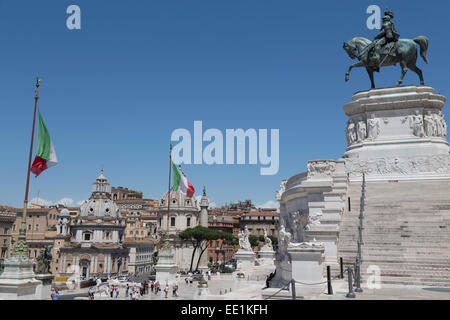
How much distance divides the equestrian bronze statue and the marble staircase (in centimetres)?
1087

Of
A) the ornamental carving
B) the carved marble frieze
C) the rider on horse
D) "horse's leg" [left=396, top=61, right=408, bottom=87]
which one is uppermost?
the rider on horse

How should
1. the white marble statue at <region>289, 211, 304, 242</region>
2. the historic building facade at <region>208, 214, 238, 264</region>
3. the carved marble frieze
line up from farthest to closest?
the historic building facade at <region>208, 214, 238, 264</region> < the carved marble frieze < the white marble statue at <region>289, 211, 304, 242</region>

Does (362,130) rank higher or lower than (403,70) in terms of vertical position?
lower

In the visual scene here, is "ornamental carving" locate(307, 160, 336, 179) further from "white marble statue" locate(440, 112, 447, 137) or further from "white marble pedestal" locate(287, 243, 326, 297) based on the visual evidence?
"white marble statue" locate(440, 112, 447, 137)

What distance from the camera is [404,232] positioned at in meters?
19.5

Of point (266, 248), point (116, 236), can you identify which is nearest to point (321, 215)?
point (266, 248)

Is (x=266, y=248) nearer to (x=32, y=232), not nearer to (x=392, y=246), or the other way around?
(x=392, y=246)

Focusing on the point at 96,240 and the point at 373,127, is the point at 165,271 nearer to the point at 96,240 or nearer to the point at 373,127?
the point at 373,127

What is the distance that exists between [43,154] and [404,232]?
16825 millimetres

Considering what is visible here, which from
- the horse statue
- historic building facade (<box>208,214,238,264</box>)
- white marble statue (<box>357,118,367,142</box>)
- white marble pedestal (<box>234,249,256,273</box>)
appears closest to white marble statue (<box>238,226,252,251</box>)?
white marble pedestal (<box>234,249,256,273</box>)

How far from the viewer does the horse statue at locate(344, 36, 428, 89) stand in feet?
104

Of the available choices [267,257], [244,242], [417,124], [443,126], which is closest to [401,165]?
[417,124]

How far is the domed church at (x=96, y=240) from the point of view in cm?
9706

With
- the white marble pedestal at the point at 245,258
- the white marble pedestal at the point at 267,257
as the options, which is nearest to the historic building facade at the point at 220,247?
the white marble pedestal at the point at 267,257
